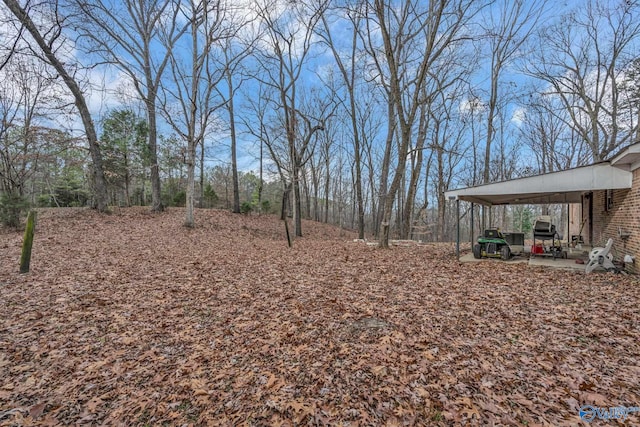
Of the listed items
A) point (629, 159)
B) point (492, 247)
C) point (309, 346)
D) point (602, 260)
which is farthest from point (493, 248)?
point (309, 346)

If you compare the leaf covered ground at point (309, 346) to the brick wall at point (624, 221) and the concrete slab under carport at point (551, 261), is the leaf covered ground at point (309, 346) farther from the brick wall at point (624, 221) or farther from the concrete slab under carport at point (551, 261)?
the brick wall at point (624, 221)

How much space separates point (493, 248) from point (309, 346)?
8.11 metres

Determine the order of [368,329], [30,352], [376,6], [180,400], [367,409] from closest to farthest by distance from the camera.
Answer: [367,409] → [180,400] → [30,352] → [368,329] → [376,6]

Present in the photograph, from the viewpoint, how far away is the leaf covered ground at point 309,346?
2369 millimetres

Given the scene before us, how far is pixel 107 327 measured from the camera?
386 cm

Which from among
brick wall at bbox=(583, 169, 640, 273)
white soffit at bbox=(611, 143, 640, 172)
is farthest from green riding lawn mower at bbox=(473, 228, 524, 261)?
white soffit at bbox=(611, 143, 640, 172)

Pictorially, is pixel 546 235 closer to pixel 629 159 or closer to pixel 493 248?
pixel 493 248

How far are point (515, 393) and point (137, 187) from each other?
2708 cm

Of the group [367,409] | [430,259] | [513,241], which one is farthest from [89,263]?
[513,241]

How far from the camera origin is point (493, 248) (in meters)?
8.92

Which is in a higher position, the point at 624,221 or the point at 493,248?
the point at 624,221

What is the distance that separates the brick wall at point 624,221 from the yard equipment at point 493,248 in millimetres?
2493

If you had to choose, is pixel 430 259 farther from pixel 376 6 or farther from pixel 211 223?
pixel 211 223

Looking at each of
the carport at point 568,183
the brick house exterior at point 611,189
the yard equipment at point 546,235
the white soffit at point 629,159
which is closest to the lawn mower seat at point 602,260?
the brick house exterior at point 611,189
